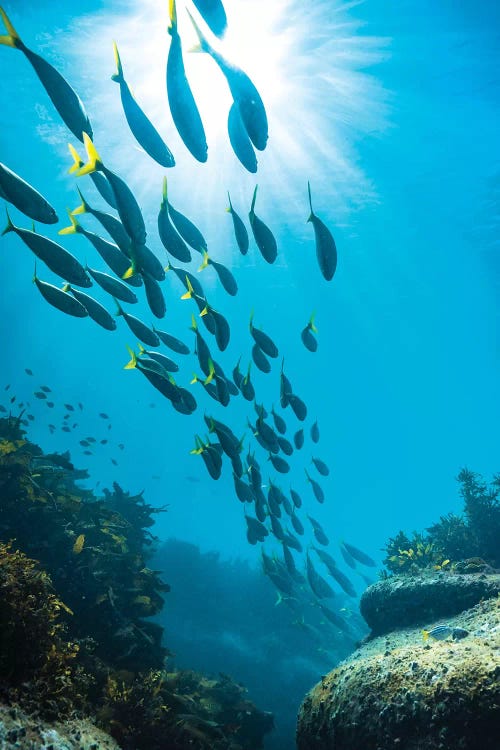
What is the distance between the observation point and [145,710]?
4.23 meters

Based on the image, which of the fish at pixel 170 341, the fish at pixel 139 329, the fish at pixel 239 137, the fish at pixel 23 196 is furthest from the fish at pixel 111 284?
the fish at pixel 239 137

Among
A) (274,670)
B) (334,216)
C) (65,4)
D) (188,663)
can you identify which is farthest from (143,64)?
(274,670)

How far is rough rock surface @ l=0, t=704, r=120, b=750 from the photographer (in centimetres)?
209

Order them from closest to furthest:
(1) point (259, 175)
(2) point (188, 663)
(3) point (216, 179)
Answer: (2) point (188, 663) < (1) point (259, 175) < (3) point (216, 179)

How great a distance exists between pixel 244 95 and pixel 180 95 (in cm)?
58

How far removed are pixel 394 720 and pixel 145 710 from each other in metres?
2.88

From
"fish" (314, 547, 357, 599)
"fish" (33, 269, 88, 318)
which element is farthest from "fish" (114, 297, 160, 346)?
"fish" (314, 547, 357, 599)

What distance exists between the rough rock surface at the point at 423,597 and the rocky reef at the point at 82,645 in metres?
2.83

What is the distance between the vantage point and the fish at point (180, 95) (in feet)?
10.4

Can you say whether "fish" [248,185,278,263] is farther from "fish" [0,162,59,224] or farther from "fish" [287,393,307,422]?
"fish" [287,393,307,422]

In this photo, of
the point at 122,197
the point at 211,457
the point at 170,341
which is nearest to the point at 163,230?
the point at 122,197

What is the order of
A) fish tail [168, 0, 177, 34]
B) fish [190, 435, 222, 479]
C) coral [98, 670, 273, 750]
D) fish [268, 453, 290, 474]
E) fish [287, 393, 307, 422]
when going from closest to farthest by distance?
fish tail [168, 0, 177, 34]
coral [98, 670, 273, 750]
fish [190, 435, 222, 479]
fish [287, 393, 307, 422]
fish [268, 453, 290, 474]

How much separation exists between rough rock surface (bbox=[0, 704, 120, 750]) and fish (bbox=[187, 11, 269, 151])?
4.76 metres

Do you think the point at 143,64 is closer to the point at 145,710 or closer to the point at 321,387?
the point at 145,710
